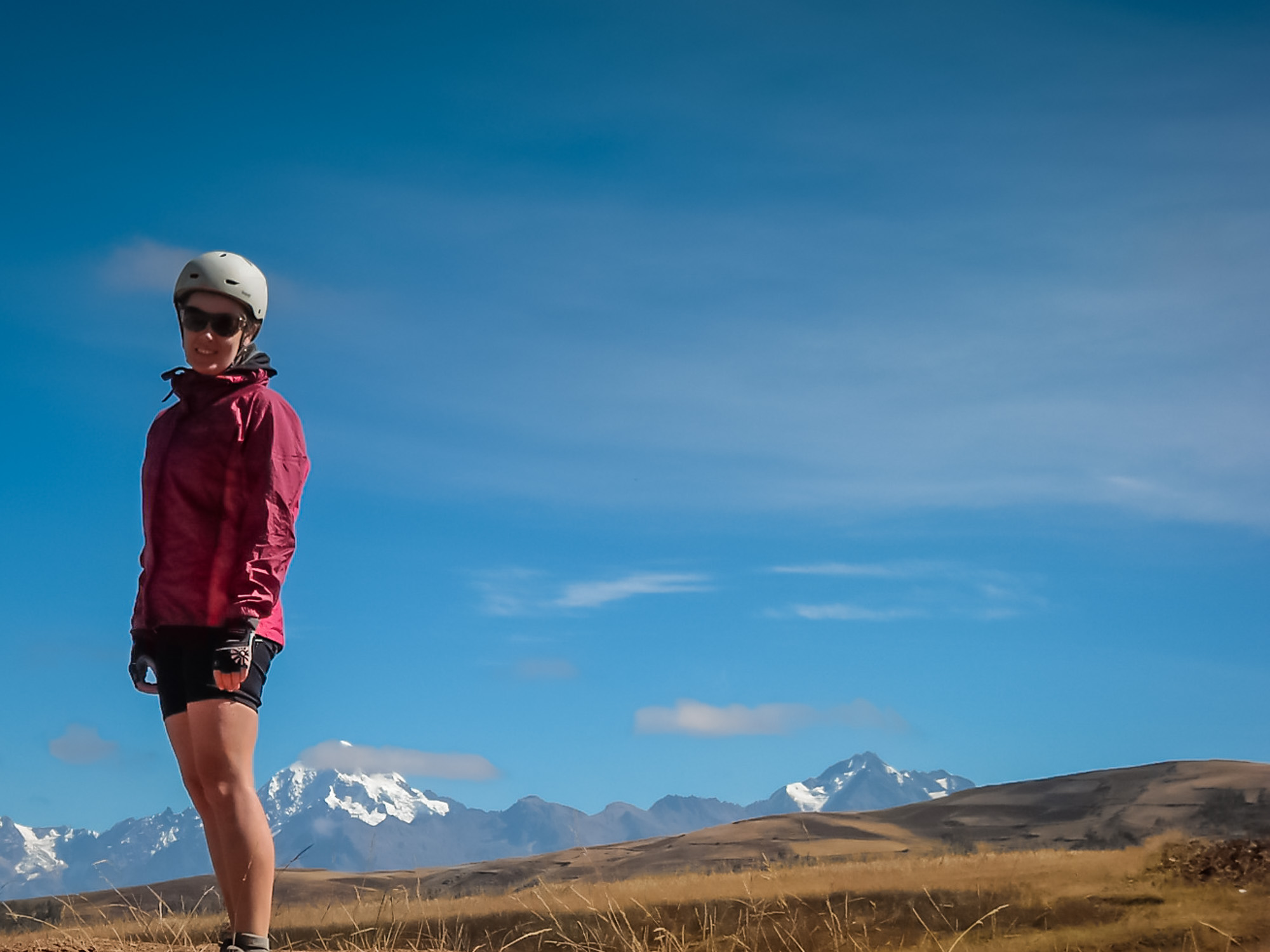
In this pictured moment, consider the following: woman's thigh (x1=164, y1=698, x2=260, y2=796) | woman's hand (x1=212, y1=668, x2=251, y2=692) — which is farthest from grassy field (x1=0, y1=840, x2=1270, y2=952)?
woman's hand (x1=212, y1=668, x2=251, y2=692)

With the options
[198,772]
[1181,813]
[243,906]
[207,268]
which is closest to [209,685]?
[198,772]

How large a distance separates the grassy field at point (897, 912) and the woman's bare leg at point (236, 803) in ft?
3.11

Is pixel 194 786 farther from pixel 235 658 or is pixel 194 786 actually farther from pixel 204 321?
pixel 204 321

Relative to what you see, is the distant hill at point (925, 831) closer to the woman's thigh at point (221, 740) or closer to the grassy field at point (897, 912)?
the grassy field at point (897, 912)

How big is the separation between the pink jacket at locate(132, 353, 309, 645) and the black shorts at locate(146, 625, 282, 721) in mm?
44

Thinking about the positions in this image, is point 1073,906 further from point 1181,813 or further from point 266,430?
point 1181,813

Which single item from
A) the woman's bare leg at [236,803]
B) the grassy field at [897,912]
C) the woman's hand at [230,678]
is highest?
the woman's hand at [230,678]

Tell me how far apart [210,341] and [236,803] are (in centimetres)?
158

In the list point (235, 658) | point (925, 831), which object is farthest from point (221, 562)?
point (925, 831)

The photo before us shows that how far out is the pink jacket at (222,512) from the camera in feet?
13.0

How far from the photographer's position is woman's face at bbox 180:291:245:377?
14.0 feet

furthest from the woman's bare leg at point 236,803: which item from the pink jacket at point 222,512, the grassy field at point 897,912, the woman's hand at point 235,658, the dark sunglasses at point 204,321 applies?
the dark sunglasses at point 204,321

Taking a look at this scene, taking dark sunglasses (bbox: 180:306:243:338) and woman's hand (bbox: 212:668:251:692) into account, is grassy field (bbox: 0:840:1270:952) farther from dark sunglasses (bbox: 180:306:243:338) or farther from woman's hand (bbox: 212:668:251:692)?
dark sunglasses (bbox: 180:306:243:338)

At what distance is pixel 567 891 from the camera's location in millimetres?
12844
